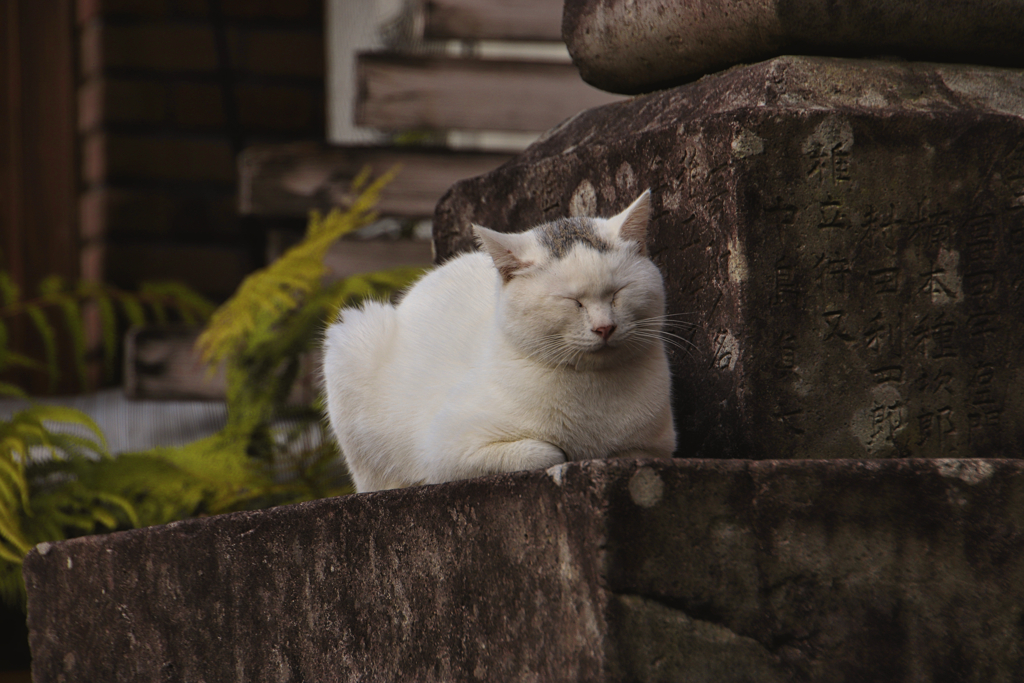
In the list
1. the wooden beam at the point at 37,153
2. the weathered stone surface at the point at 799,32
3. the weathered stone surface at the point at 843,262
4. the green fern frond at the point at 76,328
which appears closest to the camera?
the weathered stone surface at the point at 843,262

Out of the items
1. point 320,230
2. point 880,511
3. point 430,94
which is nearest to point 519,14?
point 430,94

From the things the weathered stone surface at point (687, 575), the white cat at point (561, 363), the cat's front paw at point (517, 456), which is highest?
the white cat at point (561, 363)

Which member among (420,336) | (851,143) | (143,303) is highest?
(851,143)

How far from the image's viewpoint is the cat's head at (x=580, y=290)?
201cm

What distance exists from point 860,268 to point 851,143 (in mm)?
293

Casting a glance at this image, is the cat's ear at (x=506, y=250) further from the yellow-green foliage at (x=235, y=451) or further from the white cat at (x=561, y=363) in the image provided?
the yellow-green foliage at (x=235, y=451)

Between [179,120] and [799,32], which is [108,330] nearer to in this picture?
[179,120]

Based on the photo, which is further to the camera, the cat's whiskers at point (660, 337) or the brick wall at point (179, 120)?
the brick wall at point (179, 120)

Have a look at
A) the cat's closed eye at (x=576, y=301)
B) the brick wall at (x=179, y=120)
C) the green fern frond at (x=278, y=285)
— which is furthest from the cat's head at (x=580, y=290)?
the brick wall at (x=179, y=120)

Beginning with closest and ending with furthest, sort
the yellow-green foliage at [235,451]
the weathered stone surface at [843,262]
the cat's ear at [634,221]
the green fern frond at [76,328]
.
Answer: the cat's ear at [634,221], the weathered stone surface at [843,262], the yellow-green foliage at [235,451], the green fern frond at [76,328]

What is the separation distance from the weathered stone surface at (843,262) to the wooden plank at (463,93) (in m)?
2.71

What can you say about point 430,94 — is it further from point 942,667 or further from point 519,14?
point 942,667

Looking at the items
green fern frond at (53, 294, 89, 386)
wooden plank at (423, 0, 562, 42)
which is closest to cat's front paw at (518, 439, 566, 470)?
wooden plank at (423, 0, 562, 42)

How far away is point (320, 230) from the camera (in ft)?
15.7
